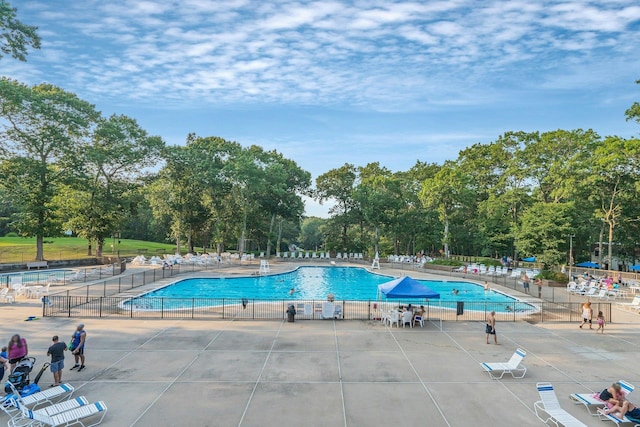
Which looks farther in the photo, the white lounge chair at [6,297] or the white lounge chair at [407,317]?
the white lounge chair at [6,297]

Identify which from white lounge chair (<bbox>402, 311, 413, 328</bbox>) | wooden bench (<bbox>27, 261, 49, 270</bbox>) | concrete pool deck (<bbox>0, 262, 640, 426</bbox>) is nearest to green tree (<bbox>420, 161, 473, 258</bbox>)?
concrete pool deck (<bbox>0, 262, 640, 426</bbox>)

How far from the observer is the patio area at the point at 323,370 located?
8.56 meters

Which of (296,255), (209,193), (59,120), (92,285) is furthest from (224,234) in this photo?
(92,285)

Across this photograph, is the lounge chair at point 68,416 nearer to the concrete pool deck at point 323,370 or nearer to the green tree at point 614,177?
the concrete pool deck at point 323,370

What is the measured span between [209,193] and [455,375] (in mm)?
43061

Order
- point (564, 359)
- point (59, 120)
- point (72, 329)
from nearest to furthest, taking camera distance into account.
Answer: point (564, 359)
point (72, 329)
point (59, 120)

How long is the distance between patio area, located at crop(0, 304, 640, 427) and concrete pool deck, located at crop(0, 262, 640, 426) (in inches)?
1.6

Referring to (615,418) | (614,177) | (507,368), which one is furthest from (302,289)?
(614,177)

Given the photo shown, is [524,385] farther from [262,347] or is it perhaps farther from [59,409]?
[59,409]

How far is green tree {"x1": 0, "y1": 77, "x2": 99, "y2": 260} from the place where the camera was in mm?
33969

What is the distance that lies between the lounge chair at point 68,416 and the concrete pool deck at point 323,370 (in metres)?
0.36

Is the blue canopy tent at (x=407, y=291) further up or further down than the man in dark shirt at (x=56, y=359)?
further up

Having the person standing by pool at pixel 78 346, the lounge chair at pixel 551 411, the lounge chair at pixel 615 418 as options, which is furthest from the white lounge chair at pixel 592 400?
the person standing by pool at pixel 78 346

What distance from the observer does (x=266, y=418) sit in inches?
324
